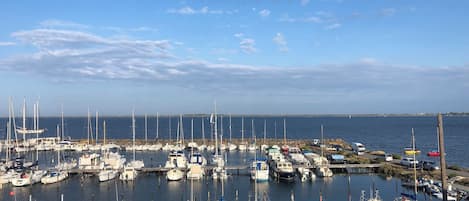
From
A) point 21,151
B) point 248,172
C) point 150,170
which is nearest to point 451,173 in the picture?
point 248,172

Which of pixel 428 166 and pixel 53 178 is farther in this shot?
pixel 428 166

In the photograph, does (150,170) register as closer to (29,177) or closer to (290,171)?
(29,177)

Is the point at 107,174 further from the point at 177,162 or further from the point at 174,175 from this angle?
the point at 177,162

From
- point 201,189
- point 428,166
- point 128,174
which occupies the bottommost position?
point 201,189

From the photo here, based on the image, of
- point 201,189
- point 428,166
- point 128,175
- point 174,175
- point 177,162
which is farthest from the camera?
point 177,162

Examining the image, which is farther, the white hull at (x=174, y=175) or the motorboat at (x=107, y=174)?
the white hull at (x=174, y=175)

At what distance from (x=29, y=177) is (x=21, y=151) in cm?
3405

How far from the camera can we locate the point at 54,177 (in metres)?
41.3

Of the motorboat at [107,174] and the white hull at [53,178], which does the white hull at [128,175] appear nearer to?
the motorboat at [107,174]

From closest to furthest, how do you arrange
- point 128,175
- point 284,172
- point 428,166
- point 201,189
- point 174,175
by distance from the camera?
point 201,189, point 284,172, point 174,175, point 128,175, point 428,166

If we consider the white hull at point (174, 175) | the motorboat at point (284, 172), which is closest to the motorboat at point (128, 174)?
the white hull at point (174, 175)

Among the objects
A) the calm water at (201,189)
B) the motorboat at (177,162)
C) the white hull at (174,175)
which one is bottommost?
the calm water at (201,189)

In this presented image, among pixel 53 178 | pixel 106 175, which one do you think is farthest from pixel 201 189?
pixel 53 178

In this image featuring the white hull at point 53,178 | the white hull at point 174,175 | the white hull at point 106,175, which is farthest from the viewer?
the white hull at point 174,175
